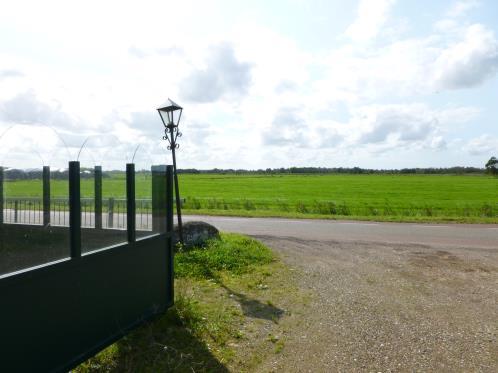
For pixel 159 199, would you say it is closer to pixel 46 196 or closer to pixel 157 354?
pixel 46 196

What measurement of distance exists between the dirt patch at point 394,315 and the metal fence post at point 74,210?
7.33 ft

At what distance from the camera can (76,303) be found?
407cm

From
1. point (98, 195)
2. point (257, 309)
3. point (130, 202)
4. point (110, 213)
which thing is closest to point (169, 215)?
point (130, 202)

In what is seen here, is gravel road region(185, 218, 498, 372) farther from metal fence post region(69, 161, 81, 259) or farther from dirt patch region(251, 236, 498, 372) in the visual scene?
metal fence post region(69, 161, 81, 259)

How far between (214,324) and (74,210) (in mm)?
2506

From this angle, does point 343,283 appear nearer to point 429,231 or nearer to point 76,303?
point 76,303

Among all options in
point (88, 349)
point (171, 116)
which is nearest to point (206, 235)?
point (171, 116)

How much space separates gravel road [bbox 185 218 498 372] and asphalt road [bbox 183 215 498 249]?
0.62 ft

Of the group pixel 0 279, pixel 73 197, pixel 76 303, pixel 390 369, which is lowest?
pixel 390 369

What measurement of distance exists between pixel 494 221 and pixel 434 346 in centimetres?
1556

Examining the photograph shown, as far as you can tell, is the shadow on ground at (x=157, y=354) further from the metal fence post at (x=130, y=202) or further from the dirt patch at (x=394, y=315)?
the metal fence post at (x=130, y=202)

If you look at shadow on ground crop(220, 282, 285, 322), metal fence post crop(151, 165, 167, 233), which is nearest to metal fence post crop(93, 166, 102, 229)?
metal fence post crop(151, 165, 167, 233)

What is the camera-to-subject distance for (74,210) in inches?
158

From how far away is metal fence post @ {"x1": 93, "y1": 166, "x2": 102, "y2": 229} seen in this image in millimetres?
4656
